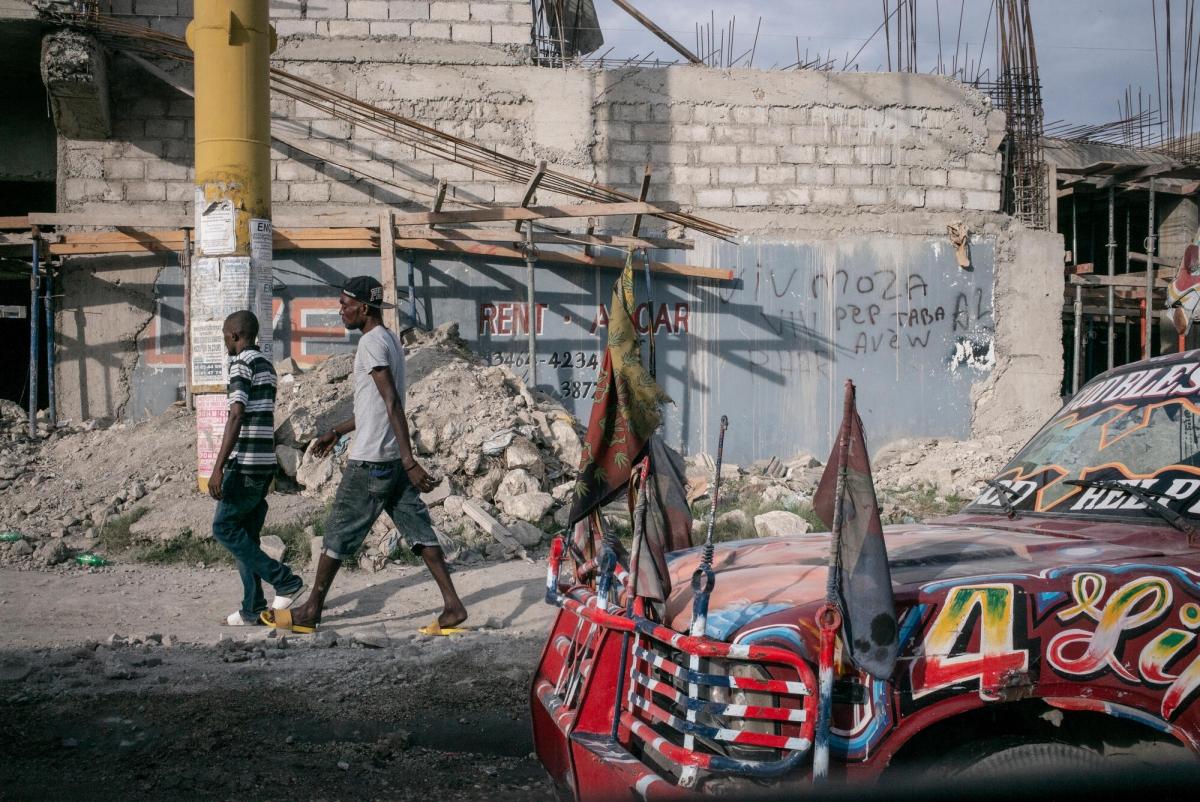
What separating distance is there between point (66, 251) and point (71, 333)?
0.91 meters

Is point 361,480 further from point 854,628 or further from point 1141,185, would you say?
point 1141,185

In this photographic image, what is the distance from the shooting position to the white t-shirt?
5277mm

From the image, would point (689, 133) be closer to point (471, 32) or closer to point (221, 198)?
point (471, 32)

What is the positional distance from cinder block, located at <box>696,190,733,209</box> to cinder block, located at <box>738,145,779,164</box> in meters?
0.42

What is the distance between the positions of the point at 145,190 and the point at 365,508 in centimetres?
676

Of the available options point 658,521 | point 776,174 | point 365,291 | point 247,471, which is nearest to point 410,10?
point 776,174

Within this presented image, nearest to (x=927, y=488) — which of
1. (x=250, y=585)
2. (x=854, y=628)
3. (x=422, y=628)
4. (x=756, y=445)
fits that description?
(x=756, y=445)

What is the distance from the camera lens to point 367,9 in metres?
10.6

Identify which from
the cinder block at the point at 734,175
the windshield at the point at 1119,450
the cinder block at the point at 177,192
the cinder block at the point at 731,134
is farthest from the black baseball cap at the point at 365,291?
the cinder block at the point at 731,134

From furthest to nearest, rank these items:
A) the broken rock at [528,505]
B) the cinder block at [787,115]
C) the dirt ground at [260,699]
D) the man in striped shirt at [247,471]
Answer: the cinder block at [787,115] < the broken rock at [528,505] < the man in striped shirt at [247,471] < the dirt ground at [260,699]

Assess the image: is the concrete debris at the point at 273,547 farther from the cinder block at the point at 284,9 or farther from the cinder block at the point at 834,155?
the cinder block at the point at 834,155

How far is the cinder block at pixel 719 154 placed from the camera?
11.0 metres

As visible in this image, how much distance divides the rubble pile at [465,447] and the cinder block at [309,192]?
2.05 metres

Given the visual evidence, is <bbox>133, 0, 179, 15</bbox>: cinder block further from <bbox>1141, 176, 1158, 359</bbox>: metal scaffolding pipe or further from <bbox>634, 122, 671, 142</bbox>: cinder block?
<bbox>1141, 176, 1158, 359</bbox>: metal scaffolding pipe
